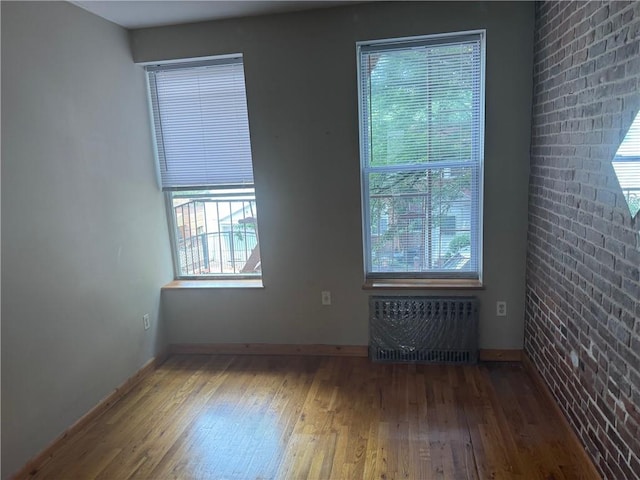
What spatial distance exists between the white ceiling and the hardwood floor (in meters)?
2.48

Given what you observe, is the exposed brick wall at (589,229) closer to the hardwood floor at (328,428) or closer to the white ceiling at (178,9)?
the hardwood floor at (328,428)

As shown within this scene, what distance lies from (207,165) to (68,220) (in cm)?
116

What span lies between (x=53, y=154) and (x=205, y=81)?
1278mm

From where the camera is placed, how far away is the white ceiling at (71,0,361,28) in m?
2.71

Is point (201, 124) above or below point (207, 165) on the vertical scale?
above

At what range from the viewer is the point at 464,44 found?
116 inches

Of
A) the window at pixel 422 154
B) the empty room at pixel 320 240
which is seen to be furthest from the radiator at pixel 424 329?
the window at pixel 422 154

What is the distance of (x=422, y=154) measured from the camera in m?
3.13

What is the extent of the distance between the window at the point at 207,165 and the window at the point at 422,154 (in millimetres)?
921

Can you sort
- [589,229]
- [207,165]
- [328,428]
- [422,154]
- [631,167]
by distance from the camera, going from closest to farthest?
[631,167]
[589,229]
[328,428]
[422,154]
[207,165]

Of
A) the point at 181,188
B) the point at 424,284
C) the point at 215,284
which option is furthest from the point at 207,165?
the point at 424,284

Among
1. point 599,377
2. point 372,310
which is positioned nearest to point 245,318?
point 372,310

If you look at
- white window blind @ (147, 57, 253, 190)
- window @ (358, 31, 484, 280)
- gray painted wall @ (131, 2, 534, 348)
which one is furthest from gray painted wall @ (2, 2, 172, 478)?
window @ (358, 31, 484, 280)

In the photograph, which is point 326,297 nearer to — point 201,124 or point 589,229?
point 201,124
